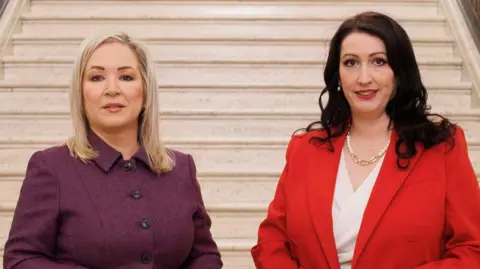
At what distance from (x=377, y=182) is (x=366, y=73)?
27cm

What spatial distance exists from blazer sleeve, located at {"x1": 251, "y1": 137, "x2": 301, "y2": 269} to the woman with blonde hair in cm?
14

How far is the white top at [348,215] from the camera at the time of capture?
172 cm

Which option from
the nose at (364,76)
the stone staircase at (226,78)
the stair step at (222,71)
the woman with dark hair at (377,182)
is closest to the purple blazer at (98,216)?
the woman with dark hair at (377,182)

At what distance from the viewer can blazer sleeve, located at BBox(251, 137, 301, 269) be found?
181cm

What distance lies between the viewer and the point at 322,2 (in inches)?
190

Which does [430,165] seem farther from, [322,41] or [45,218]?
[322,41]

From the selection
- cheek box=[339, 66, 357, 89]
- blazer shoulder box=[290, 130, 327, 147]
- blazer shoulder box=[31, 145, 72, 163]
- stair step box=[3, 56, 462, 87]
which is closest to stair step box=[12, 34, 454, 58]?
stair step box=[3, 56, 462, 87]

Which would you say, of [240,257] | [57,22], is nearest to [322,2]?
[57,22]

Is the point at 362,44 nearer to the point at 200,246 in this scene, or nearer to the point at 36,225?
the point at 200,246

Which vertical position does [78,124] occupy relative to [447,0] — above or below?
below

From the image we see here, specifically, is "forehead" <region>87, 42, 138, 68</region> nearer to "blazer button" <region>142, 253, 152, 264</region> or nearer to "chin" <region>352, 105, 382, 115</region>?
"blazer button" <region>142, 253, 152, 264</region>

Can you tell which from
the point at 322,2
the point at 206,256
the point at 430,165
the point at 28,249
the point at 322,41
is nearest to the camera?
the point at 28,249

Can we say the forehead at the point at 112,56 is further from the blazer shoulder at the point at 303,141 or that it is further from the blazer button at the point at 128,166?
the blazer shoulder at the point at 303,141

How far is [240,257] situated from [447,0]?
2431 millimetres
